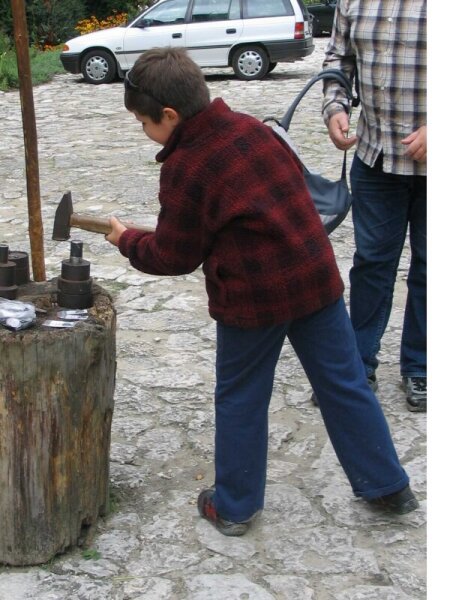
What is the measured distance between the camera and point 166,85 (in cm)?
304

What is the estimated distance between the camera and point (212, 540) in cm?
355

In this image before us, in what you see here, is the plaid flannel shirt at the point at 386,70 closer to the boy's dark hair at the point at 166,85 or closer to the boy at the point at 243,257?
the boy at the point at 243,257

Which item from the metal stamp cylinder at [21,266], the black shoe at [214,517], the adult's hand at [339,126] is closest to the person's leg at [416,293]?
the adult's hand at [339,126]

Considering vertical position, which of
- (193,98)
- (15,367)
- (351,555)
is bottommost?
(351,555)

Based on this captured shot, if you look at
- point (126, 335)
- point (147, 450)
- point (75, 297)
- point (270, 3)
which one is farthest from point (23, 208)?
point (270, 3)

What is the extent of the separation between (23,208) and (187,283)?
7.95ft

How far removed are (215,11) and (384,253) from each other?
13.0m

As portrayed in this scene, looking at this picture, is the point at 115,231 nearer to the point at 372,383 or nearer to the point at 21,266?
the point at 21,266

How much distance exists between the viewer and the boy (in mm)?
3074

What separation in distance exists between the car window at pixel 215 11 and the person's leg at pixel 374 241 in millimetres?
12775

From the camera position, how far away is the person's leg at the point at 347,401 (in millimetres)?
3369

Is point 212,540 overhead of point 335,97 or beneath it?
beneath
